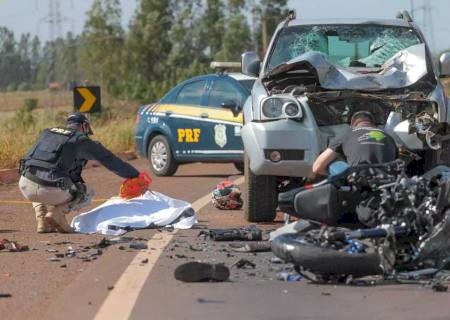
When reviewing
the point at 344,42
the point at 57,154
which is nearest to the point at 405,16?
the point at 344,42

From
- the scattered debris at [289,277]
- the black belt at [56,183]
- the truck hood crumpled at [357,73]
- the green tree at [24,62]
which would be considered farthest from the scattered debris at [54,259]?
the green tree at [24,62]

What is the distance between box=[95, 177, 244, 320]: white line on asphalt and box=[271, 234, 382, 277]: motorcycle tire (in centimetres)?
108

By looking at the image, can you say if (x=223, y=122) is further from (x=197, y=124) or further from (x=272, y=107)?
(x=272, y=107)

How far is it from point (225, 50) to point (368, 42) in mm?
38390

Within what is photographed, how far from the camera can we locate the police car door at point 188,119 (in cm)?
1691

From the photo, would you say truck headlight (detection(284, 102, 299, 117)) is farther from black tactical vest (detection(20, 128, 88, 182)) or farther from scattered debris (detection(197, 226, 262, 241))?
black tactical vest (detection(20, 128, 88, 182))

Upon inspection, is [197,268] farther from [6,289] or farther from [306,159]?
[306,159]

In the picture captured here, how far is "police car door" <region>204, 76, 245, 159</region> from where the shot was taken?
16.3 metres

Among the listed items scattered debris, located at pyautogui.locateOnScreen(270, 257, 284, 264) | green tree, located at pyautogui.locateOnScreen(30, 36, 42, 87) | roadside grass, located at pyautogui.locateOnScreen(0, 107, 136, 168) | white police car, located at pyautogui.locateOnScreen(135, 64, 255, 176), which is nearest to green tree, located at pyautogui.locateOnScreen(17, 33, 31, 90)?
green tree, located at pyautogui.locateOnScreen(30, 36, 42, 87)

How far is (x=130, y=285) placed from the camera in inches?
295

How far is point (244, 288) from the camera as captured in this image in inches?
288

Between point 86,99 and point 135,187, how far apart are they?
522 inches

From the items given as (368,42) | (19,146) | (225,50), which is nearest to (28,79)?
(225,50)

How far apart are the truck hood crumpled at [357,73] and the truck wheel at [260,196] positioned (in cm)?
99
